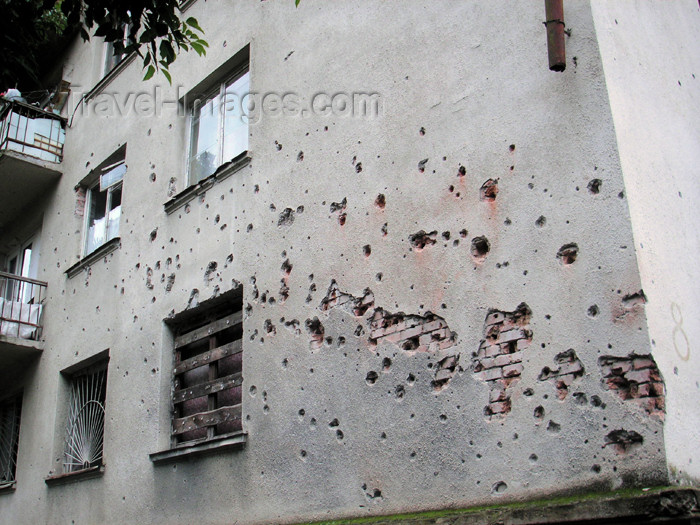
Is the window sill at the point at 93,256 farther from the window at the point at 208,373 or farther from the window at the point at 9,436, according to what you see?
the window at the point at 9,436

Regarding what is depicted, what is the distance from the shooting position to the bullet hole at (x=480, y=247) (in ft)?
15.1

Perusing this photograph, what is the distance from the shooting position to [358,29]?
603 cm

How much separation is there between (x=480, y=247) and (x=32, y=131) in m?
7.87

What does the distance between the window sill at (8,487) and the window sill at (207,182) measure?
4.32 m

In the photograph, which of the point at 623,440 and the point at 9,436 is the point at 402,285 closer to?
the point at 623,440

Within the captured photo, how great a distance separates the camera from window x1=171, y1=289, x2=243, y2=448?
6344mm

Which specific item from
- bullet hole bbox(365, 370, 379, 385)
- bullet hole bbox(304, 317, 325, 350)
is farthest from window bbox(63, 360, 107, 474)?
bullet hole bbox(365, 370, 379, 385)

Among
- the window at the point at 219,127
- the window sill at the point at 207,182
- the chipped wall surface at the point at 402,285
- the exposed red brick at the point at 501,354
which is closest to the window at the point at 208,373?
the chipped wall surface at the point at 402,285

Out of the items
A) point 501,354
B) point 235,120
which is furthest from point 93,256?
point 501,354

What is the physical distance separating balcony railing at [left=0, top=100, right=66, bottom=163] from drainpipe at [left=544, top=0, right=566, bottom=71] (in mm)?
7848

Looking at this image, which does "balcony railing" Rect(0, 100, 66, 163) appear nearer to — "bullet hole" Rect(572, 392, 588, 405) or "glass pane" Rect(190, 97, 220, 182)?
"glass pane" Rect(190, 97, 220, 182)

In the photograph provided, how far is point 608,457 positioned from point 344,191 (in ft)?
9.32

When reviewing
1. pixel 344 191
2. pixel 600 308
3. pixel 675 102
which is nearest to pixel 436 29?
pixel 344 191

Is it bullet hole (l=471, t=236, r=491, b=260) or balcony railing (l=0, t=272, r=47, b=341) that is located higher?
balcony railing (l=0, t=272, r=47, b=341)
